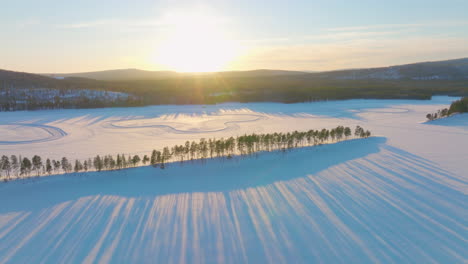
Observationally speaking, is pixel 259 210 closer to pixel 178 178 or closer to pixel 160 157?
pixel 178 178

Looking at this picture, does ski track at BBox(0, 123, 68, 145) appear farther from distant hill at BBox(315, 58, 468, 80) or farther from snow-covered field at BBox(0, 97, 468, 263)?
distant hill at BBox(315, 58, 468, 80)

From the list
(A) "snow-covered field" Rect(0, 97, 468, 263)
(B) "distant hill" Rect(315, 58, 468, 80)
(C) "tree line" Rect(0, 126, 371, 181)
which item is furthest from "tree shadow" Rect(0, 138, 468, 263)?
(B) "distant hill" Rect(315, 58, 468, 80)

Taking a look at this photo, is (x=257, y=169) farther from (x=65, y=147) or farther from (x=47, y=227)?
(x=65, y=147)

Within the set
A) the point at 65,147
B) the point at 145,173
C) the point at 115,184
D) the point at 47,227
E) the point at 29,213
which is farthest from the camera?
the point at 65,147

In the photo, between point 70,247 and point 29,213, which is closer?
point 70,247

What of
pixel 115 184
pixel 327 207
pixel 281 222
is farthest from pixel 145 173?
pixel 327 207

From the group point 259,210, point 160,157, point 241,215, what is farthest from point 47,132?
point 259,210
